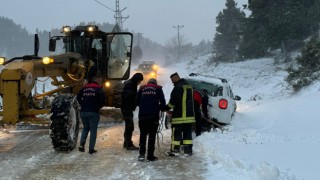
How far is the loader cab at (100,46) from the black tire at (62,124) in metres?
3.90

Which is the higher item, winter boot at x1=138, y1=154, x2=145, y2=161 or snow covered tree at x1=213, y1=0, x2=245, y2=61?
snow covered tree at x1=213, y1=0, x2=245, y2=61

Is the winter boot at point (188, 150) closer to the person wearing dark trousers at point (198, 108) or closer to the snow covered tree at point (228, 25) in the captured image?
the person wearing dark trousers at point (198, 108)

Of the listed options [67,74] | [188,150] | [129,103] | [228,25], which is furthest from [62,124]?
[228,25]

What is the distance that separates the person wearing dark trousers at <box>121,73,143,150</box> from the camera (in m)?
10.2

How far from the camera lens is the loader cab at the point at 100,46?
45.8 ft

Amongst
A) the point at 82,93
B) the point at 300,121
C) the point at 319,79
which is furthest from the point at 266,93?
the point at 82,93

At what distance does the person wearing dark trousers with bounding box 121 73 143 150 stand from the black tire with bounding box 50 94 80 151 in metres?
1.21

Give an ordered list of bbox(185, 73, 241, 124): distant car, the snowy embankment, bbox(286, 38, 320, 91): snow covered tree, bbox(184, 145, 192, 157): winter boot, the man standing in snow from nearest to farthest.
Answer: the snowy embankment → bbox(184, 145, 192, 157): winter boot → the man standing in snow → bbox(185, 73, 241, 124): distant car → bbox(286, 38, 320, 91): snow covered tree

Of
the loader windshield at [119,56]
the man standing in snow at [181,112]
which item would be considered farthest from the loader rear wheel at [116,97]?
the man standing in snow at [181,112]

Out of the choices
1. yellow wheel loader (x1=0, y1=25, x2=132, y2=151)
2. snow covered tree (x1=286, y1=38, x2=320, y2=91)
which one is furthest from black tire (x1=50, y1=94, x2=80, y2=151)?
snow covered tree (x1=286, y1=38, x2=320, y2=91)

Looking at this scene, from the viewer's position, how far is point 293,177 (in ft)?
21.7

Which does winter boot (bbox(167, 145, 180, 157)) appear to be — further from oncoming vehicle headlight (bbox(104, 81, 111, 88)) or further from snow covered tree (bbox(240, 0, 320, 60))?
snow covered tree (bbox(240, 0, 320, 60))

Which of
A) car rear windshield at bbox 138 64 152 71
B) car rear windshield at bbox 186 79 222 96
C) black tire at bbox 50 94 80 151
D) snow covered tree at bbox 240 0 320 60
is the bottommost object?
black tire at bbox 50 94 80 151

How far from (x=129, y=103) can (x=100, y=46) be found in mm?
4278
